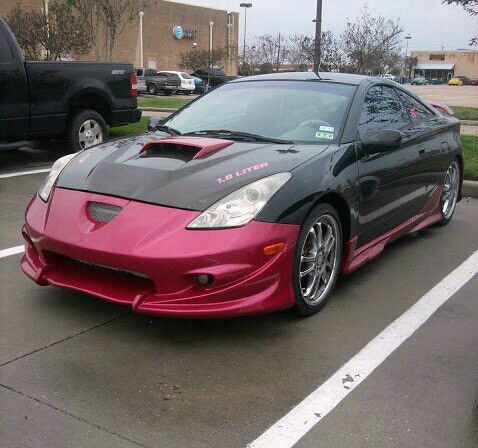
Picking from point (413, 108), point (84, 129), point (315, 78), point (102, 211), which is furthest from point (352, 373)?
point (84, 129)

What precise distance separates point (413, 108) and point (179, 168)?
265 centimetres

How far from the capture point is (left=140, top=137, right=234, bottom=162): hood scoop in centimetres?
368

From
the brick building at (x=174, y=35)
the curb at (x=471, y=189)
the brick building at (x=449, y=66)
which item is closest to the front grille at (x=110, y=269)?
the curb at (x=471, y=189)

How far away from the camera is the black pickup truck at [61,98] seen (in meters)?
7.80

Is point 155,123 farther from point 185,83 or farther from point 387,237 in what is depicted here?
point 185,83

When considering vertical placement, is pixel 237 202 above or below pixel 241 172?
below

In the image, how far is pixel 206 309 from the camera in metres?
3.08

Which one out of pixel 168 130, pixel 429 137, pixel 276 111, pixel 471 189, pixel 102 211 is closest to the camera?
pixel 102 211

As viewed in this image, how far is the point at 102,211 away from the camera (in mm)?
3332

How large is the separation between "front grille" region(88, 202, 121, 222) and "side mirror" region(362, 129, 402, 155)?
1786 mm

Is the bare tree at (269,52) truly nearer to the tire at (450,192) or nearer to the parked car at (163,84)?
the parked car at (163,84)

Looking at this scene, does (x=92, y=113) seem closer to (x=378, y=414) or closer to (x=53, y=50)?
(x=378, y=414)

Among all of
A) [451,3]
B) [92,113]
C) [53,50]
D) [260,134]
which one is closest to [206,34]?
[53,50]

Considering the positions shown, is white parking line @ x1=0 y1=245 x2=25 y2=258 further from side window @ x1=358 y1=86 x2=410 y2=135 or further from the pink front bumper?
side window @ x1=358 y1=86 x2=410 y2=135
